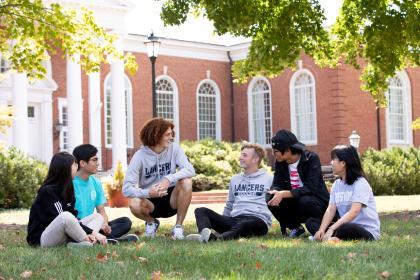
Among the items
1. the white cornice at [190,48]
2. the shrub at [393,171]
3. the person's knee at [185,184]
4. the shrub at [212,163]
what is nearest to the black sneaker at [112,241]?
the person's knee at [185,184]

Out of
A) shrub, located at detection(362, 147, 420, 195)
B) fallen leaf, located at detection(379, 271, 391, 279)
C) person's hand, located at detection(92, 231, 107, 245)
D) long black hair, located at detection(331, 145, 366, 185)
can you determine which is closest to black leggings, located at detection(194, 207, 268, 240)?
person's hand, located at detection(92, 231, 107, 245)

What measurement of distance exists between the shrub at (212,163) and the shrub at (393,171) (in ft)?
11.4

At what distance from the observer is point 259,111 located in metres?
33.8

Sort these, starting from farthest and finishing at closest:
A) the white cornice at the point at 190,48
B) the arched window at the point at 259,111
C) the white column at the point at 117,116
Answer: the arched window at the point at 259,111
the white cornice at the point at 190,48
the white column at the point at 117,116

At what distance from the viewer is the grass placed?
547 cm

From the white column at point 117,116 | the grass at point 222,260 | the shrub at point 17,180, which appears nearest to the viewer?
the grass at point 222,260

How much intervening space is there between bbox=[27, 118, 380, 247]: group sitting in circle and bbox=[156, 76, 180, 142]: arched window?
76.3ft

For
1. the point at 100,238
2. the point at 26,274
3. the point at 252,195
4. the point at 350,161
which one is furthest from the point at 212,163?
the point at 26,274

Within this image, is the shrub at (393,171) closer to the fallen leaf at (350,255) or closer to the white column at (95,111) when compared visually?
the white column at (95,111)

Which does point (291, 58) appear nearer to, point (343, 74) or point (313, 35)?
point (313, 35)

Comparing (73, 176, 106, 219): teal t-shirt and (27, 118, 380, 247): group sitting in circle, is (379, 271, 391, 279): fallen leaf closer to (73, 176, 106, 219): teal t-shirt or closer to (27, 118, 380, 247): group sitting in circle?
(27, 118, 380, 247): group sitting in circle

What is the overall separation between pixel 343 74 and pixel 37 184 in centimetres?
1574

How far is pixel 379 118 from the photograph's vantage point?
31.9m

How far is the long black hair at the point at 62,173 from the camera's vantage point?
24.0 feet
